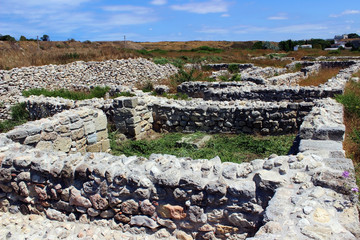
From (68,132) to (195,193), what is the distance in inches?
154

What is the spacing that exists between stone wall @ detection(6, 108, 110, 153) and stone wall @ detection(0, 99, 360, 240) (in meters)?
1.25

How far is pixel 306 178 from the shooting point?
298 cm

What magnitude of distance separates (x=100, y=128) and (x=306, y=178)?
16.8 feet

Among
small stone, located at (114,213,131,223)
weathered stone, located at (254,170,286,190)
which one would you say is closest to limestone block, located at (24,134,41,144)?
small stone, located at (114,213,131,223)

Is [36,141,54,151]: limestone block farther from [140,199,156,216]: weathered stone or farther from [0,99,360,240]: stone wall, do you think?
[140,199,156,216]: weathered stone

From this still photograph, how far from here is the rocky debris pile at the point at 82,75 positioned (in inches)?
652

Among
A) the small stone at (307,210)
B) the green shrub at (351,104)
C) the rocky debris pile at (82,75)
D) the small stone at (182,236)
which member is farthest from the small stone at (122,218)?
the rocky debris pile at (82,75)

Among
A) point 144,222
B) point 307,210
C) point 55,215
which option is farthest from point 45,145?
point 307,210

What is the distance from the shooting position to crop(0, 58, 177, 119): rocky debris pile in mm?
16562

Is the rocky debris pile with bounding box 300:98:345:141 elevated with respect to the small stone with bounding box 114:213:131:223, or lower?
elevated

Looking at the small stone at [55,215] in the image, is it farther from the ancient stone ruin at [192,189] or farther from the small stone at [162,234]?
the small stone at [162,234]

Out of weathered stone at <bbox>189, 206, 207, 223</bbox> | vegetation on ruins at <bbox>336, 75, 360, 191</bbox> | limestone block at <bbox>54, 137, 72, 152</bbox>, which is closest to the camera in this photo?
weathered stone at <bbox>189, 206, 207, 223</bbox>

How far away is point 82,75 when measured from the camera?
19.1 metres

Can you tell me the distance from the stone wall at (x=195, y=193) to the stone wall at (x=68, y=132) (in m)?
1.25
